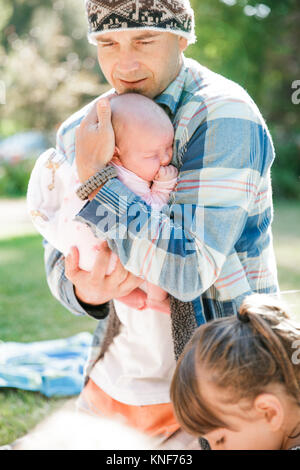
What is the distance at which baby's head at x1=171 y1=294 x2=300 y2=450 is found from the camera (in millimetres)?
1624

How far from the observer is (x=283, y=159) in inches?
583

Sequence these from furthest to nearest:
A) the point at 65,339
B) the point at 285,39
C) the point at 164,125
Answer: the point at 285,39 < the point at 65,339 < the point at 164,125

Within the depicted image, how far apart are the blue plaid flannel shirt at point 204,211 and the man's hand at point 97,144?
10 centimetres

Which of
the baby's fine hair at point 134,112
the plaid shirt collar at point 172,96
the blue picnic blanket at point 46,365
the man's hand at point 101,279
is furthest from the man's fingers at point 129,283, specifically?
the blue picnic blanket at point 46,365

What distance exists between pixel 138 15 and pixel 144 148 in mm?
454

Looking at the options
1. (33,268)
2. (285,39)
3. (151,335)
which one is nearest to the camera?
(151,335)

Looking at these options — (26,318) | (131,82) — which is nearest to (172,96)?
(131,82)

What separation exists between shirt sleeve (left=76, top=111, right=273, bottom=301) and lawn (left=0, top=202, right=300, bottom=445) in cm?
41

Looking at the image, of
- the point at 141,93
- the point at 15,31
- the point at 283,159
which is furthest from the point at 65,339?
the point at 15,31

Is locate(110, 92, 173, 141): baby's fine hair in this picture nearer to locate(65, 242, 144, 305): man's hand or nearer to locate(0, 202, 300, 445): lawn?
locate(65, 242, 144, 305): man's hand

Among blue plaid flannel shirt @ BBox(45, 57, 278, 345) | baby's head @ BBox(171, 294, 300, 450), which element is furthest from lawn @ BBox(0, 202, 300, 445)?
baby's head @ BBox(171, 294, 300, 450)

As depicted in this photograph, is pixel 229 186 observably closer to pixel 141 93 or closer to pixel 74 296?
pixel 141 93

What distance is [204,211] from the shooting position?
189 centimetres
